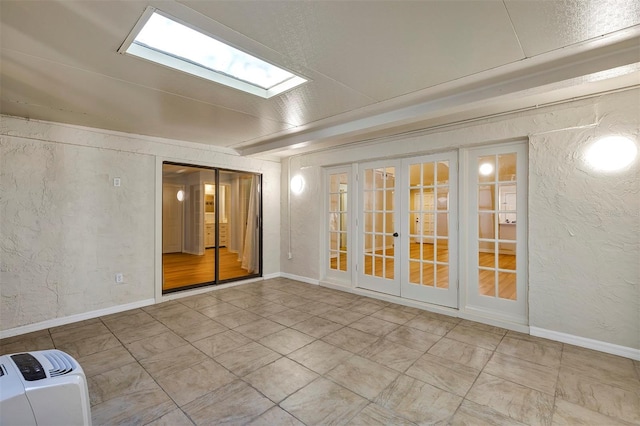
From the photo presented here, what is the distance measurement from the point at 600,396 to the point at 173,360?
10.8 feet

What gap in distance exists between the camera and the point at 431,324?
337cm

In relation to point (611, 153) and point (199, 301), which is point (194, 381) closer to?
point (199, 301)

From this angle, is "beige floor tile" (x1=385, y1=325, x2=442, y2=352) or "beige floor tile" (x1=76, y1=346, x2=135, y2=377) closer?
"beige floor tile" (x1=76, y1=346, x2=135, y2=377)

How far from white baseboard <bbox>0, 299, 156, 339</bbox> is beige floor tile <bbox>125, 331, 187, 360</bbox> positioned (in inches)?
46.6

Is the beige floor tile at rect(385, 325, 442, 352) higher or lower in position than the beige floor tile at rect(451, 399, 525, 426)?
higher

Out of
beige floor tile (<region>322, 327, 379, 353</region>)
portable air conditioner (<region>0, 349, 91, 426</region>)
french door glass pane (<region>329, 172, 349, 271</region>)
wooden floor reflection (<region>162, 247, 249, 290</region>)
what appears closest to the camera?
portable air conditioner (<region>0, 349, 91, 426</region>)

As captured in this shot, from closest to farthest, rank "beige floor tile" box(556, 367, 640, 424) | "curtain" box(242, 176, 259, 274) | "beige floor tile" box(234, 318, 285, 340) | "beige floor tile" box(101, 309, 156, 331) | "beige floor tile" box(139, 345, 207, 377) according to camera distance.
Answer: "beige floor tile" box(556, 367, 640, 424) < "beige floor tile" box(139, 345, 207, 377) < "beige floor tile" box(234, 318, 285, 340) < "beige floor tile" box(101, 309, 156, 331) < "curtain" box(242, 176, 259, 274)

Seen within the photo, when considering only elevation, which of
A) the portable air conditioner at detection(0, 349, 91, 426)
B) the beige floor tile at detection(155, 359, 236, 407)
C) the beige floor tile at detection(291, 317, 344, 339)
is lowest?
the beige floor tile at detection(155, 359, 236, 407)

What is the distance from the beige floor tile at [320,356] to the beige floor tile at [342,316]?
644mm

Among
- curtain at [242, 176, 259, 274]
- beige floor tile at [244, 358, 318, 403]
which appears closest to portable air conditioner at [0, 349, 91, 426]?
beige floor tile at [244, 358, 318, 403]

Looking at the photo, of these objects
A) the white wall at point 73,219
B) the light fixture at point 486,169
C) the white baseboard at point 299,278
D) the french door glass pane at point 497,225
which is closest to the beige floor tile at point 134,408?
the white wall at point 73,219

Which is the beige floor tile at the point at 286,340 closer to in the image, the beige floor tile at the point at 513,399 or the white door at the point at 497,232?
the beige floor tile at the point at 513,399

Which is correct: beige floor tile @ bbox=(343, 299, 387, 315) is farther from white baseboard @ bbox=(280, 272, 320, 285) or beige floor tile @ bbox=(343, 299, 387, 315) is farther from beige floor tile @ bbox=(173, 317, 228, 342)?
beige floor tile @ bbox=(173, 317, 228, 342)

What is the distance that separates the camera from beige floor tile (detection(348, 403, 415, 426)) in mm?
1806
